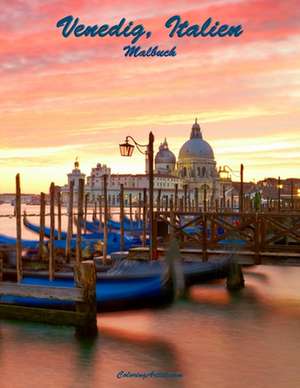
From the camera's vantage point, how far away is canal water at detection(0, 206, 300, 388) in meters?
7.40

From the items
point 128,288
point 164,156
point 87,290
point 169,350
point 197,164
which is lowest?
point 169,350

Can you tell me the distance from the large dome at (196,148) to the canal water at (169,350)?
100354 mm

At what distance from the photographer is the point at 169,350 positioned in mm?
8656

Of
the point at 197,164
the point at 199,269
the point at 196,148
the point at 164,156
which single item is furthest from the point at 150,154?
the point at 164,156

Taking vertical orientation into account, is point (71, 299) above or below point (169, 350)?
above

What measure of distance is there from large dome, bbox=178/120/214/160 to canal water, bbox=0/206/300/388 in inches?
3951

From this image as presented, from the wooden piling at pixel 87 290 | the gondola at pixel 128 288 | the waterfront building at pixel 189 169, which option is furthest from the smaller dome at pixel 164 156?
the wooden piling at pixel 87 290

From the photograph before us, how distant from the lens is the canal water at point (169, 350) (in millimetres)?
7402

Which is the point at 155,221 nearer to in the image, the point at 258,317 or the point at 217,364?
the point at 258,317

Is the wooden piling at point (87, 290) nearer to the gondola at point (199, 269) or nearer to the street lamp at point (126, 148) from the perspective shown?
the gondola at point (199, 269)

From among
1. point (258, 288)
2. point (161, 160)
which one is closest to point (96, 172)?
point (161, 160)

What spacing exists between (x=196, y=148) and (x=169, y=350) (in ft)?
338

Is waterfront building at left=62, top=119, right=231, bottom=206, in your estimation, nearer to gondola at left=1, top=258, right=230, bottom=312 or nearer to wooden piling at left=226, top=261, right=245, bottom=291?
wooden piling at left=226, top=261, right=245, bottom=291

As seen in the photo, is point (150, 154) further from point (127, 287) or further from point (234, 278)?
point (234, 278)
